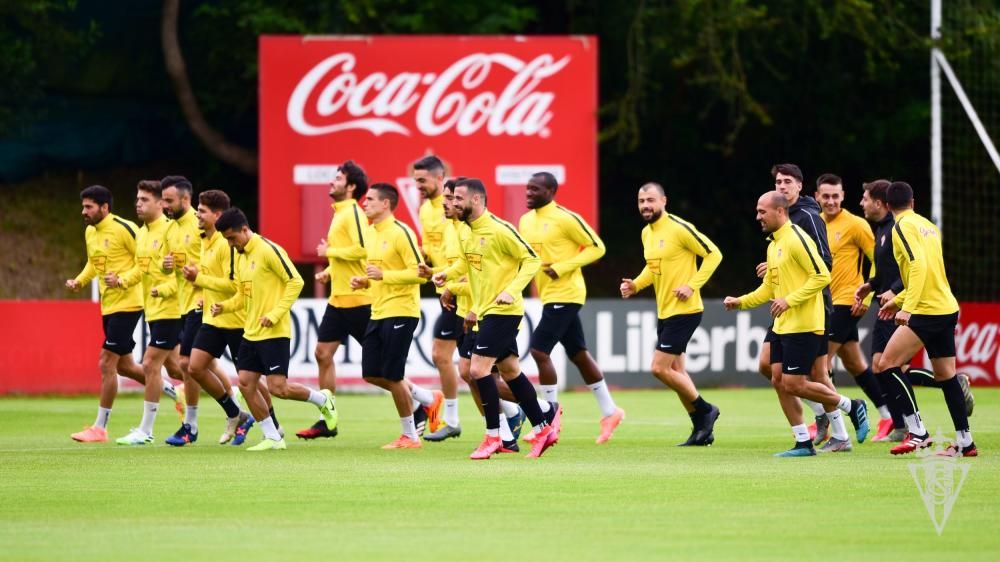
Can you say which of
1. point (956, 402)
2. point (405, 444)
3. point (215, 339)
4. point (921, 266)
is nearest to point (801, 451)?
point (956, 402)

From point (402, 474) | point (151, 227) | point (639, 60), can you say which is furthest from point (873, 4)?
point (402, 474)

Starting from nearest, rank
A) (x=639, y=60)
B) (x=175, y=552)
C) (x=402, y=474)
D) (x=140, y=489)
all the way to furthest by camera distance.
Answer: (x=175, y=552), (x=140, y=489), (x=402, y=474), (x=639, y=60)

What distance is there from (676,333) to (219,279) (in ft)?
14.2

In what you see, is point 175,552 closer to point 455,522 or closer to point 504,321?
point 455,522

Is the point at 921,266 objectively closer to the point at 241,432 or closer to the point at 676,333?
the point at 676,333

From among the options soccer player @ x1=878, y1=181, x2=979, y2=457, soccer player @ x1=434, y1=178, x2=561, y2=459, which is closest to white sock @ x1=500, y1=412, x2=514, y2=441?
soccer player @ x1=434, y1=178, x2=561, y2=459

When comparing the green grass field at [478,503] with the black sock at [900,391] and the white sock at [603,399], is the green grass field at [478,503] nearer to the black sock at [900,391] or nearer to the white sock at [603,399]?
the white sock at [603,399]

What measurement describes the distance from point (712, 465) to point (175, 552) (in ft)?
18.8

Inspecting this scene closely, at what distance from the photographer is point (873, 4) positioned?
34.6 meters

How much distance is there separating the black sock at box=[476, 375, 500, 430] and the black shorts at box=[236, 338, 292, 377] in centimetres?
195

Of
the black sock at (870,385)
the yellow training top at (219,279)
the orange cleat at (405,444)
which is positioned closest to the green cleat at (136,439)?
the yellow training top at (219,279)

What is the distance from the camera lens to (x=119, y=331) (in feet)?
56.6

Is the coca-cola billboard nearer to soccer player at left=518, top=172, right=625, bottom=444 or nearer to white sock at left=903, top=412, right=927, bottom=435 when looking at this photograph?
soccer player at left=518, top=172, right=625, bottom=444

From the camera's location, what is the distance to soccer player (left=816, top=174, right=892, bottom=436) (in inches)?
672
